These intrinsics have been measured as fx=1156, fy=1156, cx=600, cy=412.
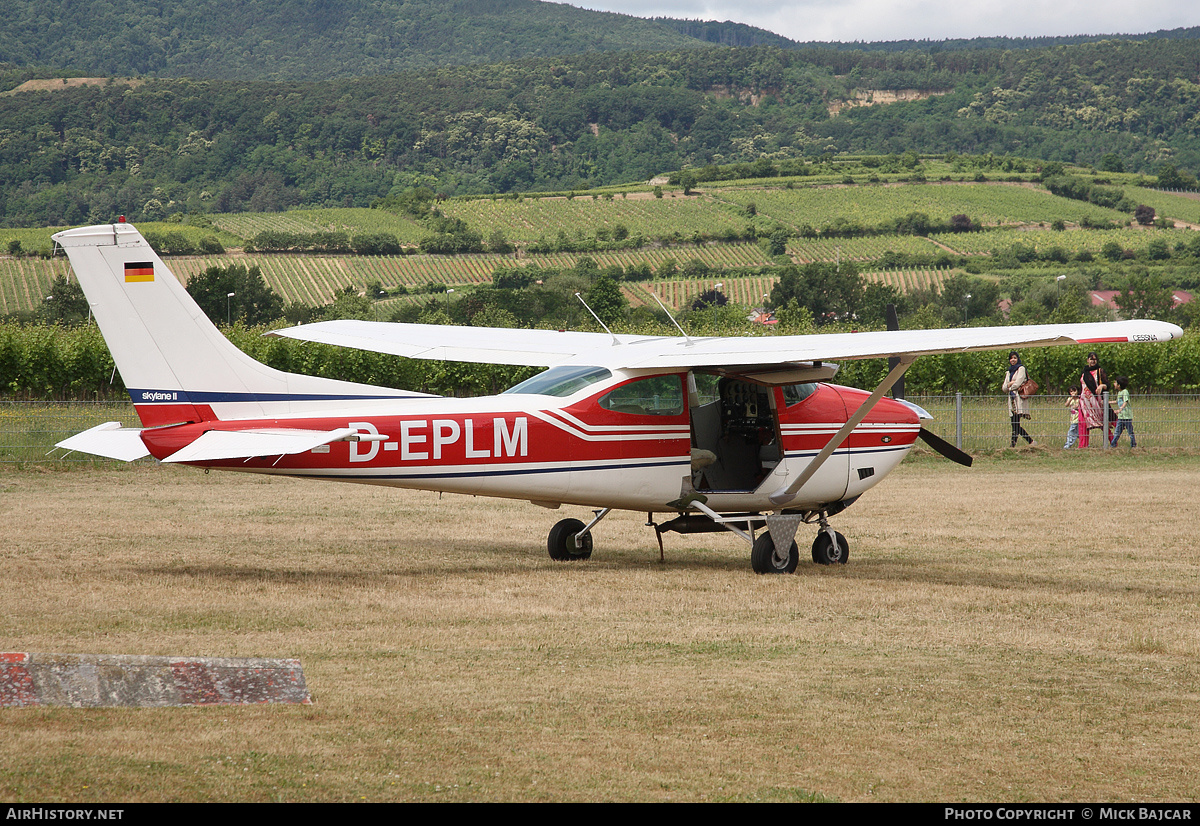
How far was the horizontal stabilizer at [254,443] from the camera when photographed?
849 centimetres

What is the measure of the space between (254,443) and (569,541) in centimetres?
339

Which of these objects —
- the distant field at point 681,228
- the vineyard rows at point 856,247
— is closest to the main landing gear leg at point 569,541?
the distant field at point 681,228

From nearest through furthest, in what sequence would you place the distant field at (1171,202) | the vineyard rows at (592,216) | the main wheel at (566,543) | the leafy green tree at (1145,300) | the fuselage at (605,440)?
the fuselage at (605,440)
the main wheel at (566,543)
the leafy green tree at (1145,300)
the vineyard rows at (592,216)
the distant field at (1171,202)

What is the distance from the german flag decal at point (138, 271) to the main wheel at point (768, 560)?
5.55 meters

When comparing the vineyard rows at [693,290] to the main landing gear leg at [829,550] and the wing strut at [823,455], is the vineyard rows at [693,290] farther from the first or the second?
the wing strut at [823,455]

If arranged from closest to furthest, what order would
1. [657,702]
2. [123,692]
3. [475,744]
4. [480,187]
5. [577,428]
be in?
[475,744]
[123,692]
[657,702]
[577,428]
[480,187]

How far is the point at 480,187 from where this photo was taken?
19925 centimetres

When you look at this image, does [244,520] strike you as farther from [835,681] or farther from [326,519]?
[835,681]

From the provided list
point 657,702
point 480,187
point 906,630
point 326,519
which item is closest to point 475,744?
point 657,702

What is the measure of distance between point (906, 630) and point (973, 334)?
2.73 m

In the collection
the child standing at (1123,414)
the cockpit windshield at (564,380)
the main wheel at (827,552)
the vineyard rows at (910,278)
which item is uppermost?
the cockpit windshield at (564,380)

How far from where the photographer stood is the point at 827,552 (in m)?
11.1

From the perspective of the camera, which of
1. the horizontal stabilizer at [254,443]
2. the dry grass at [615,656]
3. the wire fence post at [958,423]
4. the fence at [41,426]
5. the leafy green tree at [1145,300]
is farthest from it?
the leafy green tree at [1145,300]

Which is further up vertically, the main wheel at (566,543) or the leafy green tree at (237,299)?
the main wheel at (566,543)
